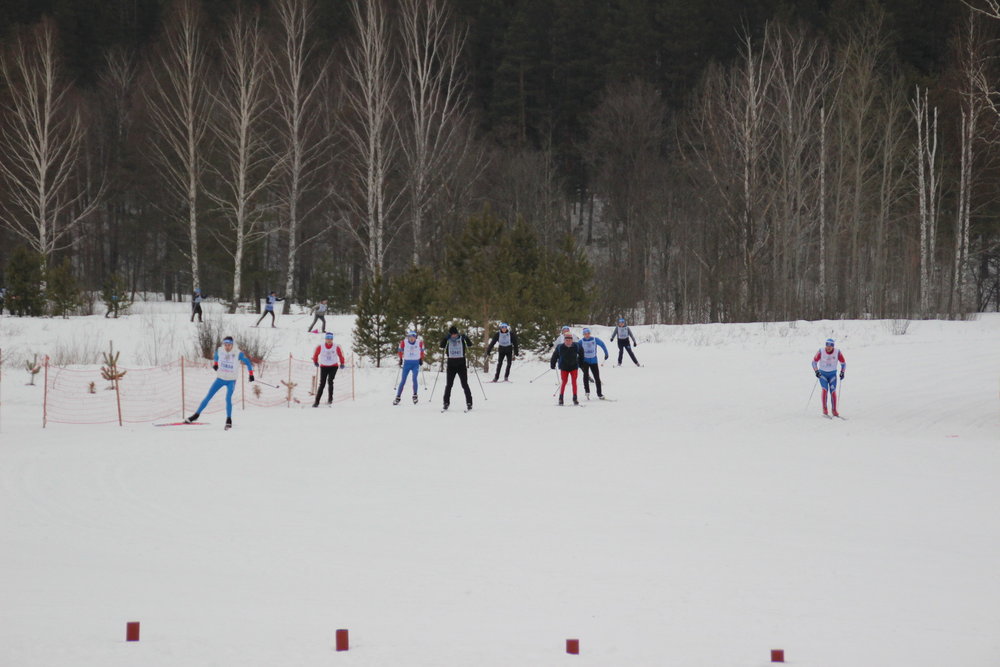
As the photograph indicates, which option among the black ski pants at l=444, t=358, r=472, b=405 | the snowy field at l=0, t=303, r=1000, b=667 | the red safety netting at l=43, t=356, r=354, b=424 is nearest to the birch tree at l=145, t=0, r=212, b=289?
the red safety netting at l=43, t=356, r=354, b=424

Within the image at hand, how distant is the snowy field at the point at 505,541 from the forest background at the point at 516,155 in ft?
44.8

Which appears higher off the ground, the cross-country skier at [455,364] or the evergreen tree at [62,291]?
the evergreen tree at [62,291]

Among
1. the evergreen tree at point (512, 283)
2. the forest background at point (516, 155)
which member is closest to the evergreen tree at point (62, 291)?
the forest background at point (516, 155)

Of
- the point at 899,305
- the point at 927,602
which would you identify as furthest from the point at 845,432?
the point at 899,305

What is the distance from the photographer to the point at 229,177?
1799 inches

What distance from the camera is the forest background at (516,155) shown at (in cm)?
3772

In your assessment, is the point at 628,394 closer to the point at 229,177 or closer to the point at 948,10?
the point at 229,177

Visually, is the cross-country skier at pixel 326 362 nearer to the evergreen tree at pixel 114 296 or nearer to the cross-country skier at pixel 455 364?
the cross-country skier at pixel 455 364

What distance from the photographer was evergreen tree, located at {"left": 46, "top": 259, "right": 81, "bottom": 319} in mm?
33469

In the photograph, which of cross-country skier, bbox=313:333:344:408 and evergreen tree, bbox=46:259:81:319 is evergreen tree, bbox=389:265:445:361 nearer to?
cross-country skier, bbox=313:333:344:408

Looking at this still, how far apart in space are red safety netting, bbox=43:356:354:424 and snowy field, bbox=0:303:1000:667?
101 inches

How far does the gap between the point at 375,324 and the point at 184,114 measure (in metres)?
19.7

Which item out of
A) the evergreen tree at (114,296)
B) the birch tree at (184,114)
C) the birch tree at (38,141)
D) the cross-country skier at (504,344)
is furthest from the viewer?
the birch tree at (38,141)

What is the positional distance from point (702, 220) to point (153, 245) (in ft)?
112
